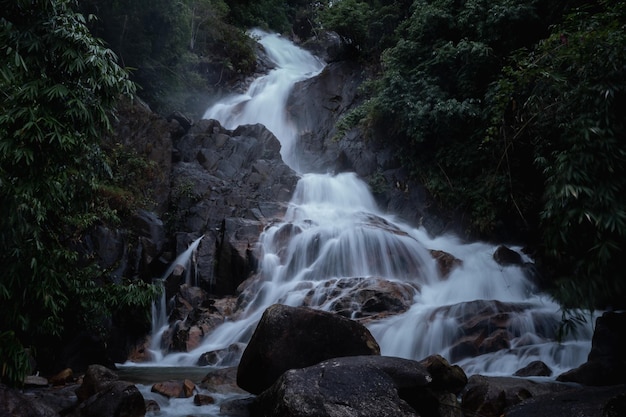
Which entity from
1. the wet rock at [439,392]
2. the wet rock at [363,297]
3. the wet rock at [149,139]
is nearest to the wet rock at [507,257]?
the wet rock at [363,297]

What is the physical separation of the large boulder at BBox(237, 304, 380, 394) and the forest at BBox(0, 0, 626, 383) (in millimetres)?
2485

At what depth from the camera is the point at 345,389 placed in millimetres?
5695

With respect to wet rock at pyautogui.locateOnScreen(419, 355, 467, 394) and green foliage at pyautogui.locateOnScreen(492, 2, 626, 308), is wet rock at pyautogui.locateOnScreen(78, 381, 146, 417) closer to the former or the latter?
wet rock at pyautogui.locateOnScreen(419, 355, 467, 394)

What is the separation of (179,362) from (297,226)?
18.6 ft

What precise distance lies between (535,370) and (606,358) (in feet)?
4.01

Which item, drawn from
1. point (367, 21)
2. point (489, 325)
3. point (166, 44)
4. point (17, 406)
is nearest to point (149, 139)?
point (166, 44)

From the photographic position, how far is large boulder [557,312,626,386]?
23.3 feet

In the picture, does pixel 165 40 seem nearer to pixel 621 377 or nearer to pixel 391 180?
pixel 391 180

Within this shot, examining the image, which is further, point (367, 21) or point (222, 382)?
point (367, 21)

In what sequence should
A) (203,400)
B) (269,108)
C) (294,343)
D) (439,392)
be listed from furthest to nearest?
(269,108), (203,400), (294,343), (439,392)

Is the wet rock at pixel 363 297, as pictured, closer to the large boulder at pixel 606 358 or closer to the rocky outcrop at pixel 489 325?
the rocky outcrop at pixel 489 325

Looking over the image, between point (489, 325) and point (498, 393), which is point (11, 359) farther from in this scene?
point (489, 325)

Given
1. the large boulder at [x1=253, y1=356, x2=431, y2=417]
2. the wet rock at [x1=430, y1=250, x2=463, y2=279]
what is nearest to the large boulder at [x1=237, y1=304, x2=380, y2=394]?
the large boulder at [x1=253, y1=356, x2=431, y2=417]

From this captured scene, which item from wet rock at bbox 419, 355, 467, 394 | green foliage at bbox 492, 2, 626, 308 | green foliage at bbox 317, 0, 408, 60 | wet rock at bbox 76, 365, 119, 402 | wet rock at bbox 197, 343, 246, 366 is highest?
green foliage at bbox 317, 0, 408, 60
